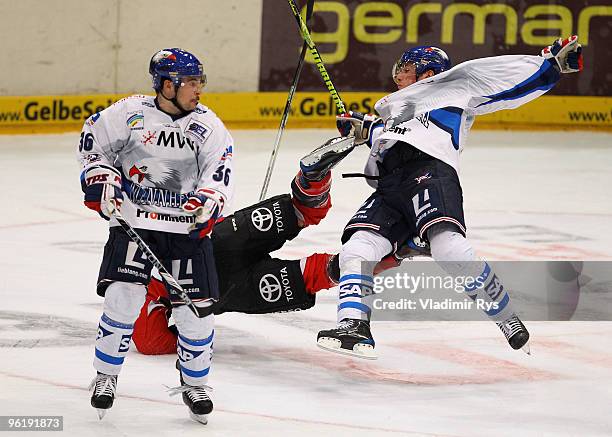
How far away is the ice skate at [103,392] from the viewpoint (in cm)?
406

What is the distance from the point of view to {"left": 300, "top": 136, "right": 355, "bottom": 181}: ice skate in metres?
4.98

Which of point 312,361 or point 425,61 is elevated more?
point 425,61

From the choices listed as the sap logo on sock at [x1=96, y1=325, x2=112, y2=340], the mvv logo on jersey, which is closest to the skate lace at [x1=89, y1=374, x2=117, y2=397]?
the sap logo on sock at [x1=96, y1=325, x2=112, y2=340]

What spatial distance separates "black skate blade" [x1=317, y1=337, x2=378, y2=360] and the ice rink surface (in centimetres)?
13

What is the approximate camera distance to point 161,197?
4.12 metres

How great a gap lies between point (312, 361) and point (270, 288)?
0.32 metres

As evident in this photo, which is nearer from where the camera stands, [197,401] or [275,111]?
[197,401]

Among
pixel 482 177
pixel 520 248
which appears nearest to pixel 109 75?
pixel 482 177
